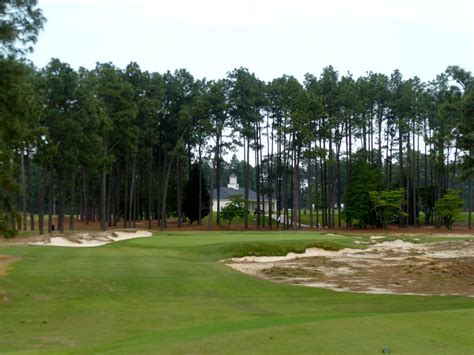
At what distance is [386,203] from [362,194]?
12.8 feet

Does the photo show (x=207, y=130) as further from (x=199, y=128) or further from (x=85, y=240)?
(x=85, y=240)

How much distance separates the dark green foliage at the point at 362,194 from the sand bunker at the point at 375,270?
38.0m

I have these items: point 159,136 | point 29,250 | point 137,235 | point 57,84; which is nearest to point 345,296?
point 29,250

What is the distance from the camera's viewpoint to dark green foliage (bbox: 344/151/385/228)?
79562mm

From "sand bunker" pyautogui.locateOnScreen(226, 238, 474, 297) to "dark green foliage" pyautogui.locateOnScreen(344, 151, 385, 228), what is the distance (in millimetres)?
37976

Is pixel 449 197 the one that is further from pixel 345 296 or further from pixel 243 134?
pixel 345 296

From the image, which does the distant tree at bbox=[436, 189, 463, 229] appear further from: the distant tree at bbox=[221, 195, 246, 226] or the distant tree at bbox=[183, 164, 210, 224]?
the distant tree at bbox=[183, 164, 210, 224]

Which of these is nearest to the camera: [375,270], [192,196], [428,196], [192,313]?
[192,313]

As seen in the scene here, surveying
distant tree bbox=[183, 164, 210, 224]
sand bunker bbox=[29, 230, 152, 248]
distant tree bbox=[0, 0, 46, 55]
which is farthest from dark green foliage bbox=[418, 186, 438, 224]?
distant tree bbox=[0, 0, 46, 55]

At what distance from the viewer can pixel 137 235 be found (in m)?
54.2

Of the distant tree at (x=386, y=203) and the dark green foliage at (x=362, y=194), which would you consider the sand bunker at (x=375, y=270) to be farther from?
the dark green foliage at (x=362, y=194)

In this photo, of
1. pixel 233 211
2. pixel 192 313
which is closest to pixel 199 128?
pixel 233 211

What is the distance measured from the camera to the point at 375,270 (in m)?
29.4

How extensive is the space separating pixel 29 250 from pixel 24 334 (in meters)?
22.2
